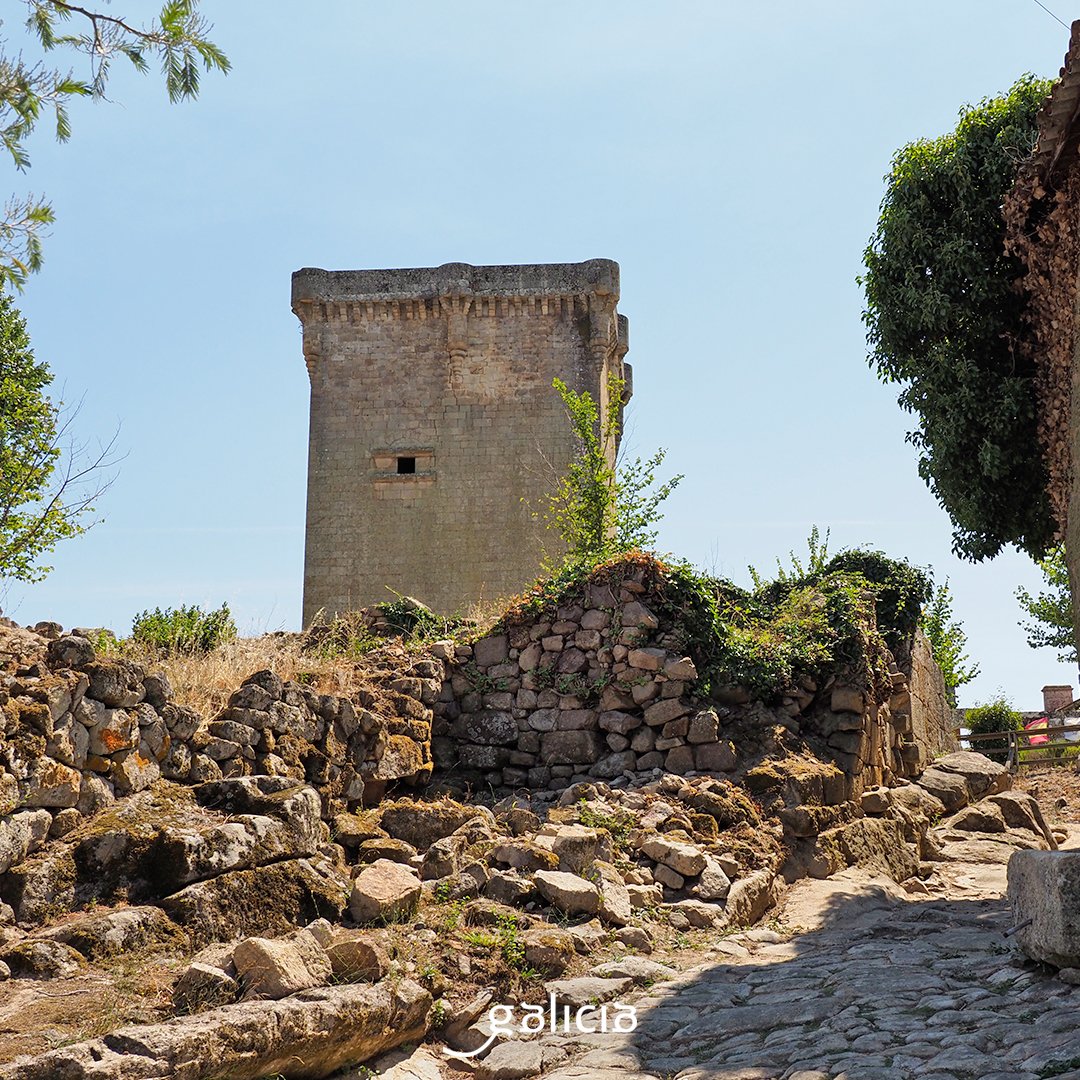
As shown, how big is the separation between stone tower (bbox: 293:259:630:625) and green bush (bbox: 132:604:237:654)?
1008 cm

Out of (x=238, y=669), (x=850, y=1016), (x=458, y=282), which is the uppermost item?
(x=458, y=282)

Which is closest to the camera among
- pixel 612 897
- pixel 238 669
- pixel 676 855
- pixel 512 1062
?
pixel 512 1062

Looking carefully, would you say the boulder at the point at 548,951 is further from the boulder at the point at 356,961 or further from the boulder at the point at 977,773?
the boulder at the point at 977,773

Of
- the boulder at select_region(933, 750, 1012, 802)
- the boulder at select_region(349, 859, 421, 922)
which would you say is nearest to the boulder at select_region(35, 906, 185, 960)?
the boulder at select_region(349, 859, 421, 922)

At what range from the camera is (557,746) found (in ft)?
33.2

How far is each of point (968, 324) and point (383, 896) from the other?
258 inches

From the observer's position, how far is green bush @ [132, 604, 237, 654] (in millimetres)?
9000

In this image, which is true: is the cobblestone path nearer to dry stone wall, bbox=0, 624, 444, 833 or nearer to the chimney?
dry stone wall, bbox=0, 624, 444, 833

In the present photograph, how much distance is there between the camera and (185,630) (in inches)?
371

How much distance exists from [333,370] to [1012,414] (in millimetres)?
14718

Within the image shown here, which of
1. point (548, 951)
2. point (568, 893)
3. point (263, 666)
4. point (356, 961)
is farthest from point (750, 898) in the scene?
point (263, 666)

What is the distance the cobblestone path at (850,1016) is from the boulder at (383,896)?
4.11 ft

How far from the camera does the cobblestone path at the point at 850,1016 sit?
478cm

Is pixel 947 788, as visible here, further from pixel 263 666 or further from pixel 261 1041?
pixel 261 1041
